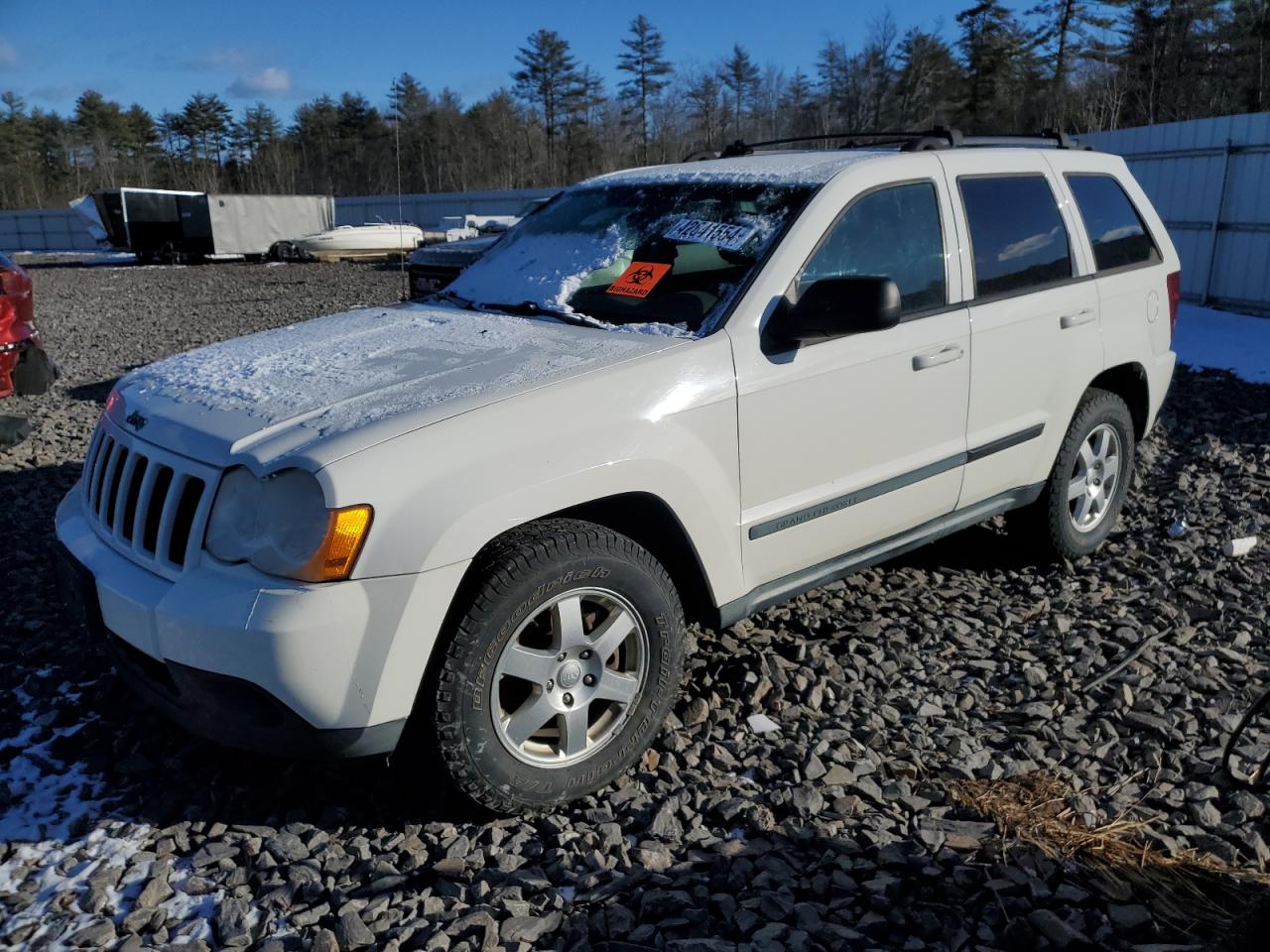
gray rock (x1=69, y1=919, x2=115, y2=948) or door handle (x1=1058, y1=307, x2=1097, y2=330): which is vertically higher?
door handle (x1=1058, y1=307, x2=1097, y2=330)

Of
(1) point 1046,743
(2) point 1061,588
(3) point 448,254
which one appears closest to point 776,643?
(1) point 1046,743

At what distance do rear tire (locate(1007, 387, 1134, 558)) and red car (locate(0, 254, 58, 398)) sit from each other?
633 centimetres

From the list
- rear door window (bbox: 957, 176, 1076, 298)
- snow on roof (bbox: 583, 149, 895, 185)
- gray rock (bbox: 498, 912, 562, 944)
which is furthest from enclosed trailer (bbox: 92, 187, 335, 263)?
gray rock (bbox: 498, 912, 562, 944)

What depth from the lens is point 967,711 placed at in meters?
3.46

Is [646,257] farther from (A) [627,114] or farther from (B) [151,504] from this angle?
(A) [627,114]

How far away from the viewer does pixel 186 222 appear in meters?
32.2

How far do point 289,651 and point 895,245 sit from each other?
247 centimetres

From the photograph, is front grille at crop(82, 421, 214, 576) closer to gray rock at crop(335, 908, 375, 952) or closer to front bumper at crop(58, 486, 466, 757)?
front bumper at crop(58, 486, 466, 757)

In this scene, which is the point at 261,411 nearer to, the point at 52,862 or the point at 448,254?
the point at 52,862

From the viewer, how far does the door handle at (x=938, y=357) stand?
3512 millimetres

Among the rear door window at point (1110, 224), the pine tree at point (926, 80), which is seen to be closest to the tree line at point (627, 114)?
the pine tree at point (926, 80)

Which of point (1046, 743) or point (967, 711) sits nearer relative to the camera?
point (1046, 743)

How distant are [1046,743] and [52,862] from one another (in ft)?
9.64

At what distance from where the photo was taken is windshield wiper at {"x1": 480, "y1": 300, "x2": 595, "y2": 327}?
3410mm
